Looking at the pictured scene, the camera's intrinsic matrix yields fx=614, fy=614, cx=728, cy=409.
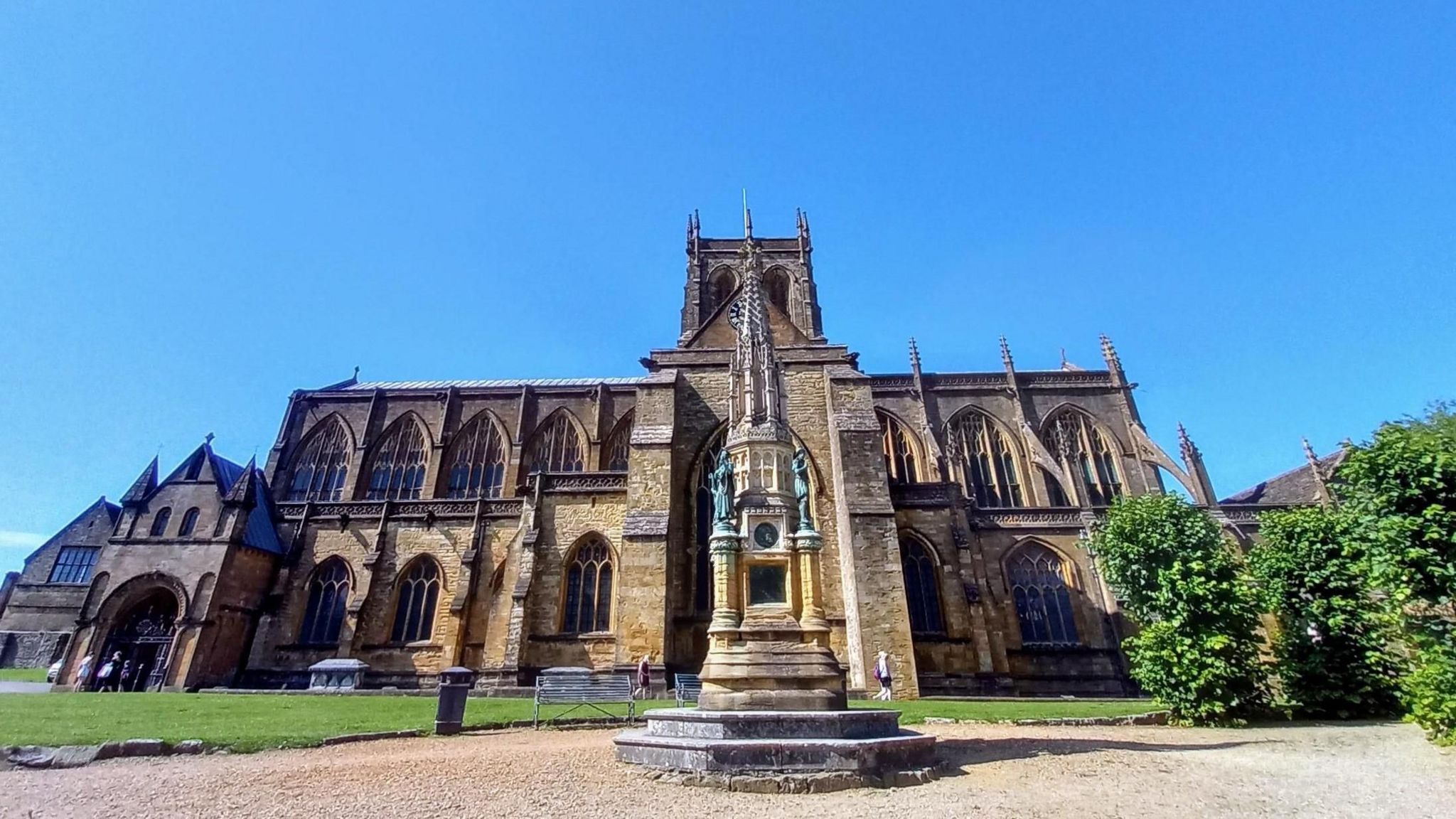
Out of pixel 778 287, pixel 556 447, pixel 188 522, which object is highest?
pixel 778 287

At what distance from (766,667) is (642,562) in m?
11.2

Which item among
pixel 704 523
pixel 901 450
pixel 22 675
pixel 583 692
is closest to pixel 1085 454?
pixel 901 450

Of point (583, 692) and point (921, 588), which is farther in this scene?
point (921, 588)

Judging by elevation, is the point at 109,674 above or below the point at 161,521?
below

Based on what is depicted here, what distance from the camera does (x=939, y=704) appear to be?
15070mm

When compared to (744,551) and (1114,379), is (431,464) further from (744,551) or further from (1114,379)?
(1114,379)

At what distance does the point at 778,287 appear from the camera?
108 feet

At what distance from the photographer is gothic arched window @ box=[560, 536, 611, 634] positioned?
816 inches

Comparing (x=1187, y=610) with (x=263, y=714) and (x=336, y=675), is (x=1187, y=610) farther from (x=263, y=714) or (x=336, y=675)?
(x=336, y=675)

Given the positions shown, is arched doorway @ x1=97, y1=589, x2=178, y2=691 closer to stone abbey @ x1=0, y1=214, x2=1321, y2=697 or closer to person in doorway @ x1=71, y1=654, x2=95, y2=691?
stone abbey @ x1=0, y1=214, x2=1321, y2=697

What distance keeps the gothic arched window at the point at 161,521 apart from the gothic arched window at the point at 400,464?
24.9ft

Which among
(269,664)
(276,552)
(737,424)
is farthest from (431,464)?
(737,424)

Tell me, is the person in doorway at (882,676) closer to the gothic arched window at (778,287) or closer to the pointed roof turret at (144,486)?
the gothic arched window at (778,287)

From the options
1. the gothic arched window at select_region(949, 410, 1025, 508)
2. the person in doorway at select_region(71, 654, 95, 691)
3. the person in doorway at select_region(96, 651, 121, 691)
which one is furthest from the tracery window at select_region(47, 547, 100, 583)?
the gothic arched window at select_region(949, 410, 1025, 508)
